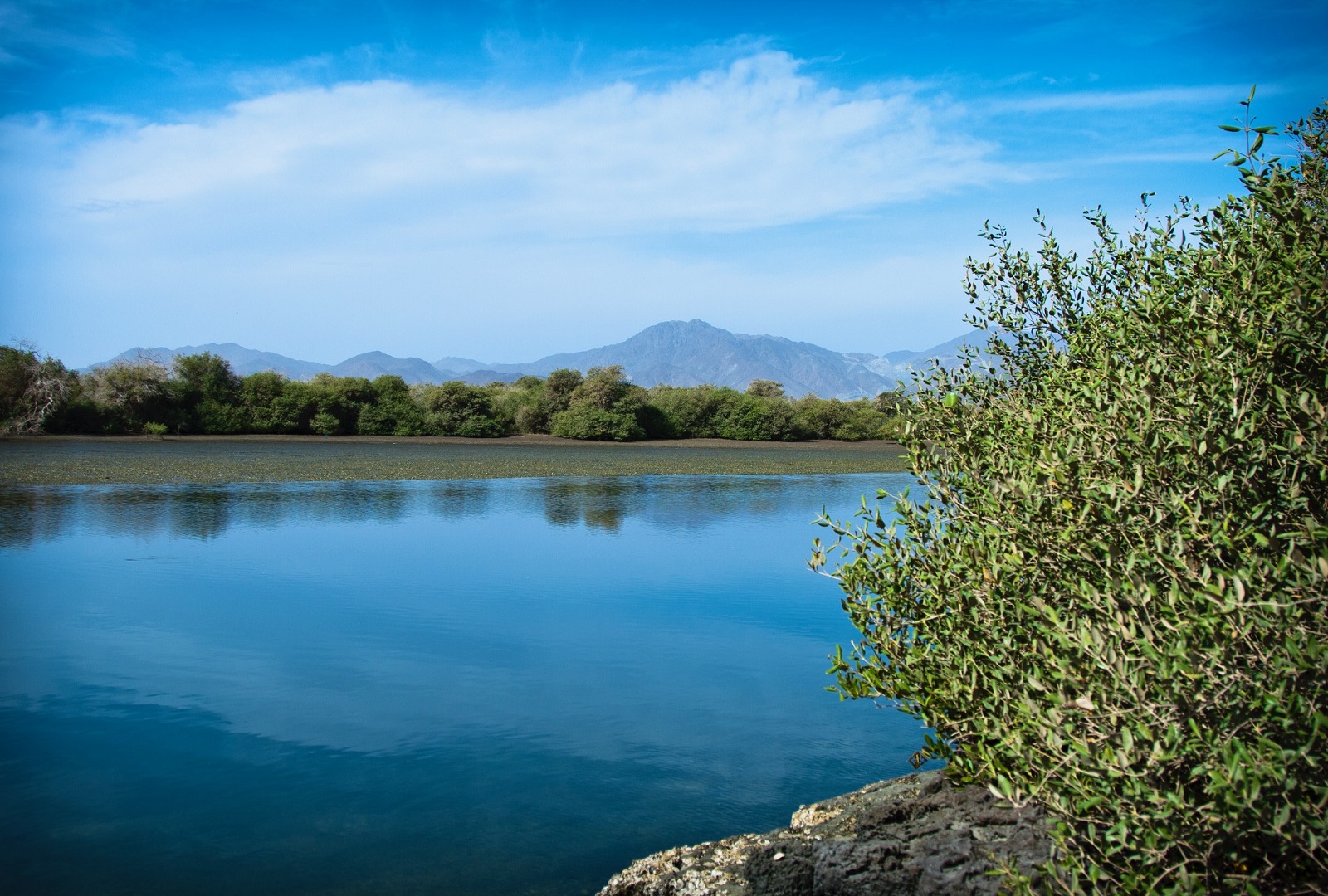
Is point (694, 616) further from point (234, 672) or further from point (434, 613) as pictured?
point (234, 672)

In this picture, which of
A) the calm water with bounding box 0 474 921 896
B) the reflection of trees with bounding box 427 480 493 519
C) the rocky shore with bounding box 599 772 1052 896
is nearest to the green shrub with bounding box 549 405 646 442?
the reflection of trees with bounding box 427 480 493 519

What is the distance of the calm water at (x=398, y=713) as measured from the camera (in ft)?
25.1

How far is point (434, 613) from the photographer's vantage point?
650 inches

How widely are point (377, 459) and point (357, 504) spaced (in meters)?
24.1

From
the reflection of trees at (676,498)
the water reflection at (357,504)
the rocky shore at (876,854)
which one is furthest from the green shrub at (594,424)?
the rocky shore at (876,854)

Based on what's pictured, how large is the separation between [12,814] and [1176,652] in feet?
29.7

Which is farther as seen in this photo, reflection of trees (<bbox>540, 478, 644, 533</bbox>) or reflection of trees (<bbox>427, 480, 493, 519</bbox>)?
reflection of trees (<bbox>427, 480, 493, 519</bbox>)

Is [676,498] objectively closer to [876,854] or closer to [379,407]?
[876,854]

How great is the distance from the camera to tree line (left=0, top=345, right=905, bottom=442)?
6253 cm

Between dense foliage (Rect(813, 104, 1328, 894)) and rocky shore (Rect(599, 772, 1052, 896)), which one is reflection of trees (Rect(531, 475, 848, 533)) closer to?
rocky shore (Rect(599, 772, 1052, 896))

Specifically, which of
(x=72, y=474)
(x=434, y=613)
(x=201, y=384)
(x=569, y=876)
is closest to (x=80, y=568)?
(x=434, y=613)

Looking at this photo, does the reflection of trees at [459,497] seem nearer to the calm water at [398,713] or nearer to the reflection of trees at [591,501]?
the reflection of trees at [591,501]

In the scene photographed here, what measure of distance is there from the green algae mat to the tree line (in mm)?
1854

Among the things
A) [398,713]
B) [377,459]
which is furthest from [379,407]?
[398,713]
